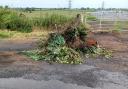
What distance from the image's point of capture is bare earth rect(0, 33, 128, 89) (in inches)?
431

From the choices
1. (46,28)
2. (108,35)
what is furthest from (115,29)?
(46,28)

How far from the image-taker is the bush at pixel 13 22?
1033 inches

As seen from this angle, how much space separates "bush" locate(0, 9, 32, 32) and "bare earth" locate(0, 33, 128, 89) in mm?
9591

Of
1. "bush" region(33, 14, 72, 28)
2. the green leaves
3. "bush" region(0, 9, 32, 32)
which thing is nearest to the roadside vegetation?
the green leaves

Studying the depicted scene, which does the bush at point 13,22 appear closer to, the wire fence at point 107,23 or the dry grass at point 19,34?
the dry grass at point 19,34

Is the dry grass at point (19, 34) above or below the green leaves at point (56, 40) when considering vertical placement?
below

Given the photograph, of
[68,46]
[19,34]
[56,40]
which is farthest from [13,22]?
[68,46]

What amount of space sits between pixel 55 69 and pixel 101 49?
4.95 m

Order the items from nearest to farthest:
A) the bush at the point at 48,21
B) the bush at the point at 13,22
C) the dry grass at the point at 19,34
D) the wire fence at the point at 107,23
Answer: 1. the dry grass at the point at 19,34
2. the bush at the point at 13,22
3. the bush at the point at 48,21
4. the wire fence at the point at 107,23

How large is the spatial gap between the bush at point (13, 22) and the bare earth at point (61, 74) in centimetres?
959

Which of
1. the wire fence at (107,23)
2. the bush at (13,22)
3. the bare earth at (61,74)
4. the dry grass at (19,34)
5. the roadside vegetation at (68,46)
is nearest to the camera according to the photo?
the bare earth at (61,74)

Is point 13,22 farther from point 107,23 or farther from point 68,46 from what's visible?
point 107,23

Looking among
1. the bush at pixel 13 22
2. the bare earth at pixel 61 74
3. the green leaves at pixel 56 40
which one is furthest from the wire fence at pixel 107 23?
the bare earth at pixel 61 74

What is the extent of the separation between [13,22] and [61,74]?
1491 cm
